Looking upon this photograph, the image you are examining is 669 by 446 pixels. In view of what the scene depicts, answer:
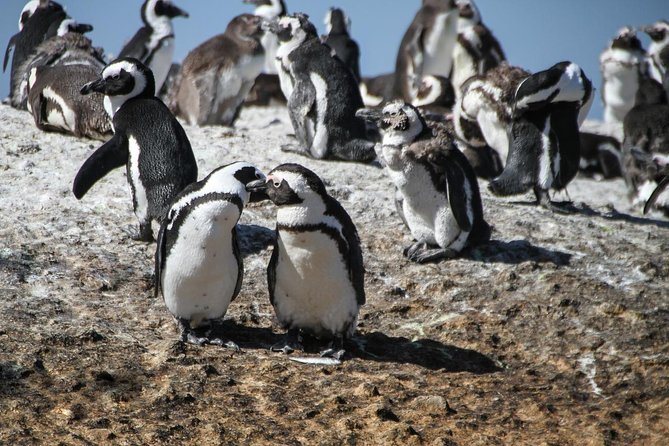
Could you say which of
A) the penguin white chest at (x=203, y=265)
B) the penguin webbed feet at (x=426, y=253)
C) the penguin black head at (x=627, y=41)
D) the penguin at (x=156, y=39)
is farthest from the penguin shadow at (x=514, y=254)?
the penguin black head at (x=627, y=41)

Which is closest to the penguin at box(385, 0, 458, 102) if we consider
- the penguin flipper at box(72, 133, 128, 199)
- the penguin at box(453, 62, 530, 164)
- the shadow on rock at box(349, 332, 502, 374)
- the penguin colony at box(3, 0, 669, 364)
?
the penguin colony at box(3, 0, 669, 364)

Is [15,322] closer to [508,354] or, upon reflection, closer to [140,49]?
[508,354]

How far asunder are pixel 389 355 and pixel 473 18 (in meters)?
10.8

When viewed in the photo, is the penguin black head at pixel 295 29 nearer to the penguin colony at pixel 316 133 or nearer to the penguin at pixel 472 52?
the penguin colony at pixel 316 133

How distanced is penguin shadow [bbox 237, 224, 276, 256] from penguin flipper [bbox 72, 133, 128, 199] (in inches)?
33.7

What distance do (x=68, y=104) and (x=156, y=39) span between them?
9.66 ft

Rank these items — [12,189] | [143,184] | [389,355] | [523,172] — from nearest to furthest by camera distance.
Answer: [389,355]
[143,184]
[12,189]
[523,172]

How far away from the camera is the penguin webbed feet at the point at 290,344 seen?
4965 millimetres

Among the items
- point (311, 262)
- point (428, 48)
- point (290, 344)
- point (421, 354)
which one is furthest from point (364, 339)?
point (428, 48)

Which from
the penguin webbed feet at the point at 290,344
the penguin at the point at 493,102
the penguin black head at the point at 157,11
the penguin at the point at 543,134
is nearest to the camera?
the penguin webbed feet at the point at 290,344

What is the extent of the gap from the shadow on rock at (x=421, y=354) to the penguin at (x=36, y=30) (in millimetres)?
6211

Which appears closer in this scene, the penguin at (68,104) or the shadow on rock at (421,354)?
the shadow on rock at (421,354)

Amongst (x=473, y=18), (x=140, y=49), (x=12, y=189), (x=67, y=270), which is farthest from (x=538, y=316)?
(x=473, y=18)

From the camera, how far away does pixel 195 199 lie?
4.87m
